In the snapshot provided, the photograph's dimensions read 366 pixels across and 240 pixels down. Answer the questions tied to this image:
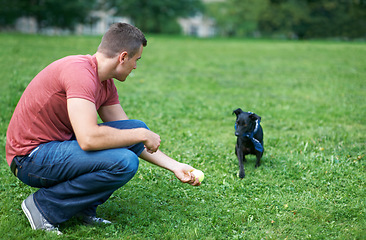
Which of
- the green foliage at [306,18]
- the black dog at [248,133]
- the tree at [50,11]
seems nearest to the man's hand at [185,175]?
the black dog at [248,133]

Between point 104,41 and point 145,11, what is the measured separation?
49.0 metres

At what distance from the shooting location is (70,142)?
9.64ft

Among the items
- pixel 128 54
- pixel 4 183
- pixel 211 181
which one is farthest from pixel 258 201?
pixel 4 183

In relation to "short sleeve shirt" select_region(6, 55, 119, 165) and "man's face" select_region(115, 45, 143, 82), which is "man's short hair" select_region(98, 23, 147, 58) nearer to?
"man's face" select_region(115, 45, 143, 82)

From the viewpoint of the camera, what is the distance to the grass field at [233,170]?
3.25 meters

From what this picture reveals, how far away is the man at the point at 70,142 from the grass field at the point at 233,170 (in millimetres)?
306

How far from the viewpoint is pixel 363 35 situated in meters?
50.8

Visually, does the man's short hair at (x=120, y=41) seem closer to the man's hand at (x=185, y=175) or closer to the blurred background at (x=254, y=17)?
the man's hand at (x=185, y=175)

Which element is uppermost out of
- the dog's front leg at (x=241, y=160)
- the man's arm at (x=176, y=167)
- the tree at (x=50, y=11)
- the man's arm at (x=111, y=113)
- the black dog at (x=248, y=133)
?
the man's arm at (x=111, y=113)

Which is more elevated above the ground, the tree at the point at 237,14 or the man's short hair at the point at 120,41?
the man's short hair at the point at 120,41

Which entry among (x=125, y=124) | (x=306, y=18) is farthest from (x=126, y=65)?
(x=306, y=18)

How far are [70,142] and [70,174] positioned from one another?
238 millimetres

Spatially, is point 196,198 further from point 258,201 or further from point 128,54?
point 128,54

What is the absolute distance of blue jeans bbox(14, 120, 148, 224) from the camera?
112 inches
